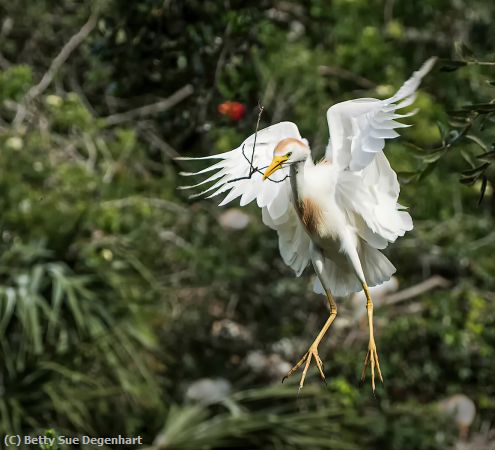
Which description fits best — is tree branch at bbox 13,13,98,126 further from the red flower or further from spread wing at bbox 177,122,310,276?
spread wing at bbox 177,122,310,276

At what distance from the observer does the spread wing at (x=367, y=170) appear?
7.33ft

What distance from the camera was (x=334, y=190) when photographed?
8.09 feet

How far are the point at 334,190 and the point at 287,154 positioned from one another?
0.17 metres

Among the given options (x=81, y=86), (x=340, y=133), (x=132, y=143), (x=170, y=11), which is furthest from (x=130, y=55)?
(x=81, y=86)

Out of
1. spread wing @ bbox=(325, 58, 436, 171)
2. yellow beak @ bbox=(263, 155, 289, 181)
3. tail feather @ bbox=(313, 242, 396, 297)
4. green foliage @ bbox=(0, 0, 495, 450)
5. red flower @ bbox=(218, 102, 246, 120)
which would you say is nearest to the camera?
spread wing @ bbox=(325, 58, 436, 171)

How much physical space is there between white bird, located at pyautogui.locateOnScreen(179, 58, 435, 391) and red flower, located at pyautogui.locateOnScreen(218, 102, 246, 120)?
50.8 inches

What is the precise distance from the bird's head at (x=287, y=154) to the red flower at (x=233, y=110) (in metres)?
1.51

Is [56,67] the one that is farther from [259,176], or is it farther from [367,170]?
[367,170]

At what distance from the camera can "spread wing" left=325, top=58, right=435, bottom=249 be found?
2234 mm

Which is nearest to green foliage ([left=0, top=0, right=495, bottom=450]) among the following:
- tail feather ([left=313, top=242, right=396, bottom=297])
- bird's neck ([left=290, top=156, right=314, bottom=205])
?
tail feather ([left=313, top=242, right=396, bottom=297])

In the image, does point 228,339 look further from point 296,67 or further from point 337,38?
point 337,38

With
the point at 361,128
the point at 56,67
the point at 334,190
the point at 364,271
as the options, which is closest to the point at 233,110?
the point at 364,271

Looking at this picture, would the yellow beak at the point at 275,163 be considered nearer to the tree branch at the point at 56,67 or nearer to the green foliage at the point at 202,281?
the green foliage at the point at 202,281

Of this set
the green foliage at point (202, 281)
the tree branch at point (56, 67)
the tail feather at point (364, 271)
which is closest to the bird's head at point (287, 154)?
the tail feather at point (364, 271)
